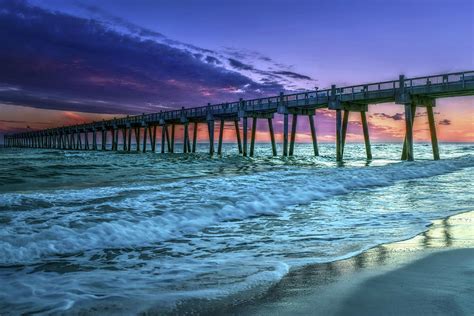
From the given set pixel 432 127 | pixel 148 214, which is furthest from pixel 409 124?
pixel 148 214

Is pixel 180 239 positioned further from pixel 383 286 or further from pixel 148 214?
pixel 383 286

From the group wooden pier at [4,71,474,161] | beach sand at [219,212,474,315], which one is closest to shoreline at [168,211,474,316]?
beach sand at [219,212,474,315]

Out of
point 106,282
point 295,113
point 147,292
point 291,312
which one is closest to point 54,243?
point 106,282

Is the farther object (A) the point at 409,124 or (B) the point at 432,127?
(B) the point at 432,127

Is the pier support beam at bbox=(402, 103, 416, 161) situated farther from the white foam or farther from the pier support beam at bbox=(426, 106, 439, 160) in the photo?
the white foam

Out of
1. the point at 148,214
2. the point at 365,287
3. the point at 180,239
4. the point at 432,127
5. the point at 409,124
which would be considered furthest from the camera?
the point at 432,127

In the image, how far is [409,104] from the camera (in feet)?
76.3

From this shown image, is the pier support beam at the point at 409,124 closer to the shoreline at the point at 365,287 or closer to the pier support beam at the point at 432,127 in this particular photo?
the pier support beam at the point at 432,127

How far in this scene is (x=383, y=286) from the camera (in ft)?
9.92

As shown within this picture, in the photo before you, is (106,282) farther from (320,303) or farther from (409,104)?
(409,104)

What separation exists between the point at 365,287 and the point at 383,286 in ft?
0.51

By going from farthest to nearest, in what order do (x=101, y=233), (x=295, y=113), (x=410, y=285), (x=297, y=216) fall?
(x=295, y=113) → (x=297, y=216) → (x=101, y=233) → (x=410, y=285)

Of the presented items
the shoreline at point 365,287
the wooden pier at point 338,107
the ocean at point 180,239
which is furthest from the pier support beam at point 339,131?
the shoreline at point 365,287

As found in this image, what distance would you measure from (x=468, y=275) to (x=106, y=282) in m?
3.20
